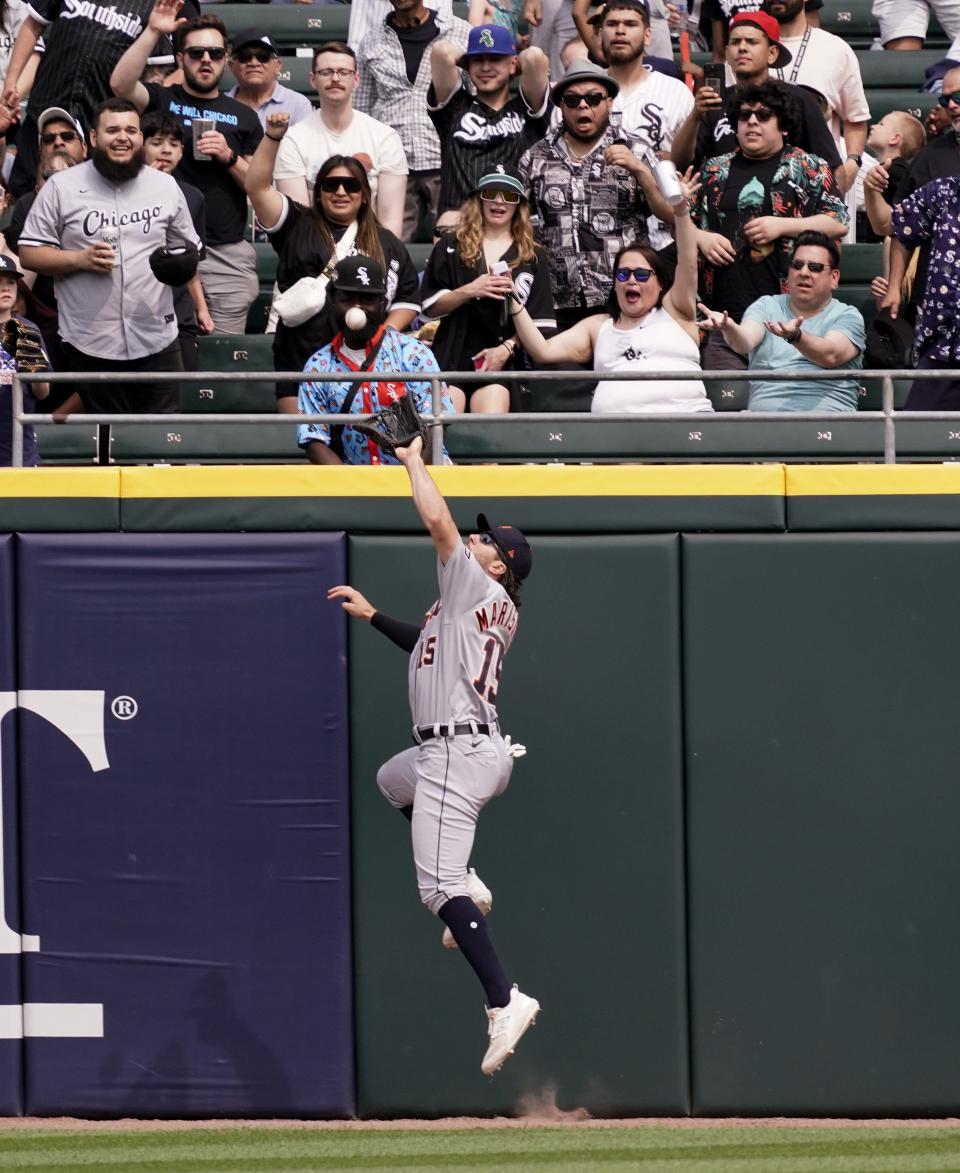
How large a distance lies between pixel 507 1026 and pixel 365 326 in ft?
10.1

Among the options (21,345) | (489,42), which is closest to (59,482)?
(21,345)

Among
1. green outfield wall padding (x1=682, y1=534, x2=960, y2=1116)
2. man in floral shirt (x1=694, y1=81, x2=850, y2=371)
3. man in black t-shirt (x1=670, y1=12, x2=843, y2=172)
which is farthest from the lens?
man in black t-shirt (x1=670, y1=12, x2=843, y2=172)

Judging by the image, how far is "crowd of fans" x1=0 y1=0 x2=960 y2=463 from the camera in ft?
28.6

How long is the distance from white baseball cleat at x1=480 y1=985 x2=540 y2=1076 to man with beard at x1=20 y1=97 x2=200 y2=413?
3.60 metres

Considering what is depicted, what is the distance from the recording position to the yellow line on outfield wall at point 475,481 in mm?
7910

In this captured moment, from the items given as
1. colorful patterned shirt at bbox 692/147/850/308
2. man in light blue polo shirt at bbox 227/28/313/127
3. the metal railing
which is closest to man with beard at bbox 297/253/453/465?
the metal railing

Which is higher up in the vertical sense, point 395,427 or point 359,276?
point 359,276

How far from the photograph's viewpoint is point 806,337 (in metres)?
8.58

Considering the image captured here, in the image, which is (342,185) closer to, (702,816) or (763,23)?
(763,23)

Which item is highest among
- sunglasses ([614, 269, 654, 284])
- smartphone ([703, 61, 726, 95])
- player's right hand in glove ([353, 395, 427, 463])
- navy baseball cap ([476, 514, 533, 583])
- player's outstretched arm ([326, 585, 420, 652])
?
smartphone ([703, 61, 726, 95])

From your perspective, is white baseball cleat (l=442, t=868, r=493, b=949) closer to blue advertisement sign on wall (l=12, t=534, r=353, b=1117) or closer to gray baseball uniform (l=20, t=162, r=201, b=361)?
blue advertisement sign on wall (l=12, t=534, r=353, b=1117)

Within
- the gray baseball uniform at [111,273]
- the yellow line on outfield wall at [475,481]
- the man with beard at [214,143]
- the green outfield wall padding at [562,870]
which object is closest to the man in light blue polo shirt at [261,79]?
the man with beard at [214,143]

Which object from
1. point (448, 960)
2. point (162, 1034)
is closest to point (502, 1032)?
point (448, 960)

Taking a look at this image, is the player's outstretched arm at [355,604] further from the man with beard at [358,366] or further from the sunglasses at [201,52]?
the sunglasses at [201,52]
